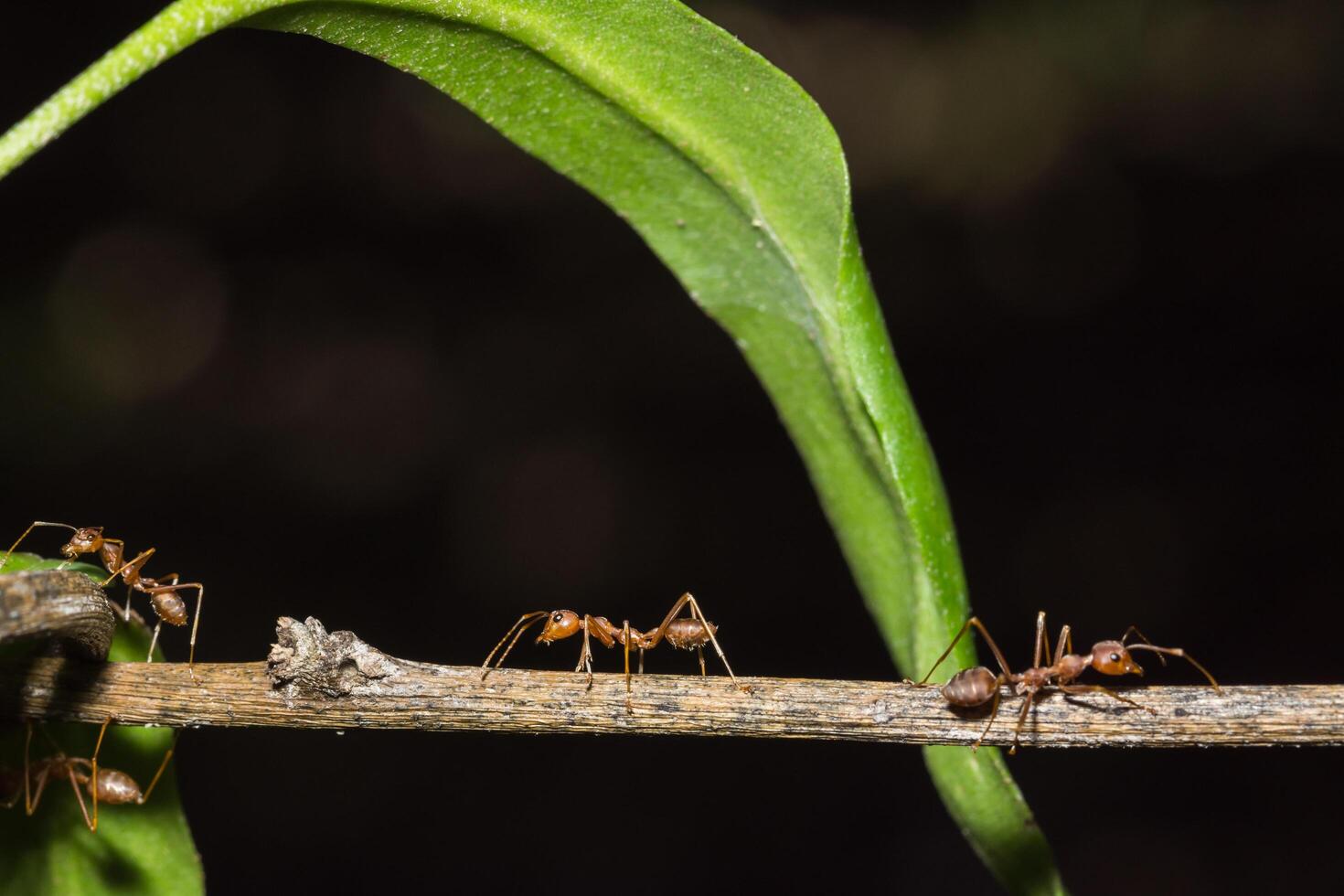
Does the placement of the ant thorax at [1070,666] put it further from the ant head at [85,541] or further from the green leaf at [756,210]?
the ant head at [85,541]

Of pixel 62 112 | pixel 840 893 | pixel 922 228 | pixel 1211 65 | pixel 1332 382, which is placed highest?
pixel 1211 65

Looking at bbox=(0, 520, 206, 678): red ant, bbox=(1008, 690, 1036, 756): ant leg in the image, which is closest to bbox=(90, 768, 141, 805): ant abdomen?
bbox=(0, 520, 206, 678): red ant

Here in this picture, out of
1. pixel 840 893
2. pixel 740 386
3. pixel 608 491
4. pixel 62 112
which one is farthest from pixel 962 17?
pixel 62 112

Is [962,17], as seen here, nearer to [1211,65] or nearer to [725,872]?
[1211,65]

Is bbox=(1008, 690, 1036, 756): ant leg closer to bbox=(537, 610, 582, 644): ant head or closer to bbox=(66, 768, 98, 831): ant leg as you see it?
bbox=(537, 610, 582, 644): ant head

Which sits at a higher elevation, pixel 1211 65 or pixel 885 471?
pixel 1211 65
